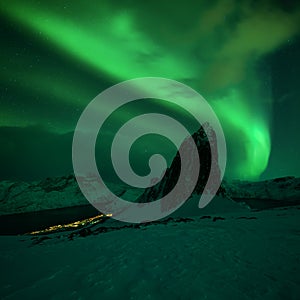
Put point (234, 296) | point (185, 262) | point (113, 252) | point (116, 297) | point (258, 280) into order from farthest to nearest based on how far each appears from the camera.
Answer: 1. point (113, 252)
2. point (185, 262)
3. point (258, 280)
4. point (116, 297)
5. point (234, 296)

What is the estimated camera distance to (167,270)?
6.91 m

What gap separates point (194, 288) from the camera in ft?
18.0

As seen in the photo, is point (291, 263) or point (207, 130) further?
point (207, 130)

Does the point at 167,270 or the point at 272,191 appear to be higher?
the point at 272,191

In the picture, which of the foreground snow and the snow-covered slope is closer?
→ the foreground snow

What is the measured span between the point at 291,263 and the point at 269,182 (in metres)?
219

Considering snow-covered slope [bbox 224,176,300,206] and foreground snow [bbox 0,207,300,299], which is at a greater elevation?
snow-covered slope [bbox 224,176,300,206]

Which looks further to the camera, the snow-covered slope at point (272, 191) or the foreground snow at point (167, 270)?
the snow-covered slope at point (272, 191)

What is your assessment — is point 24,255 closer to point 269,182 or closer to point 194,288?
point 194,288

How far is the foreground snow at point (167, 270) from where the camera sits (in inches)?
214

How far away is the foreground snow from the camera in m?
5.45

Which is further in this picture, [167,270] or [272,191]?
[272,191]

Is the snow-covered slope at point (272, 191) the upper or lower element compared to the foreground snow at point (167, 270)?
upper

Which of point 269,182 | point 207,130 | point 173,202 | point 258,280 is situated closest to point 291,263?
point 258,280
